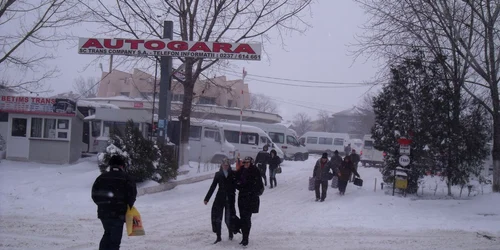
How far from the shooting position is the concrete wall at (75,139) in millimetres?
25531

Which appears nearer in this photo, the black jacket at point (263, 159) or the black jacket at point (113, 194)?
the black jacket at point (113, 194)

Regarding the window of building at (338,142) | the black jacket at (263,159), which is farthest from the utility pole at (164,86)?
the window of building at (338,142)

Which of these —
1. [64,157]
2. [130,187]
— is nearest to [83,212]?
[130,187]

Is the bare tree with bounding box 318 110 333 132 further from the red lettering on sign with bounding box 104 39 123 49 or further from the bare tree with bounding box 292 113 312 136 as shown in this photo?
the red lettering on sign with bounding box 104 39 123 49

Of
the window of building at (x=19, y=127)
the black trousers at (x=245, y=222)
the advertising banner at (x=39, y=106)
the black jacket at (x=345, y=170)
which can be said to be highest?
the advertising banner at (x=39, y=106)

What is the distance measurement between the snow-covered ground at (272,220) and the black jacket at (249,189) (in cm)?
77

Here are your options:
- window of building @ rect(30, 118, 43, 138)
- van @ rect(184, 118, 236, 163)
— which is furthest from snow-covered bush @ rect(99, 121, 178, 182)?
van @ rect(184, 118, 236, 163)

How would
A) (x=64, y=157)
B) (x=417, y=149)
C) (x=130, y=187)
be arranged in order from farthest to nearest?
1. (x=64, y=157)
2. (x=417, y=149)
3. (x=130, y=187)

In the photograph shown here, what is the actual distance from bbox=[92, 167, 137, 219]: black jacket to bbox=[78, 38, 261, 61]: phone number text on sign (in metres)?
13.6

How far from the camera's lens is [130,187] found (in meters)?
7.29

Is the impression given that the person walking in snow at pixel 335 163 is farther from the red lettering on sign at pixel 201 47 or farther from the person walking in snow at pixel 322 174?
the red lettering on sign at pixel 201 47

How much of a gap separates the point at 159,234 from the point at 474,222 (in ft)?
27.3

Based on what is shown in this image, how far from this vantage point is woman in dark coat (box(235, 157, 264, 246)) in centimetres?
977

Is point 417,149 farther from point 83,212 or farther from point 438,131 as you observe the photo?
point 83,212
